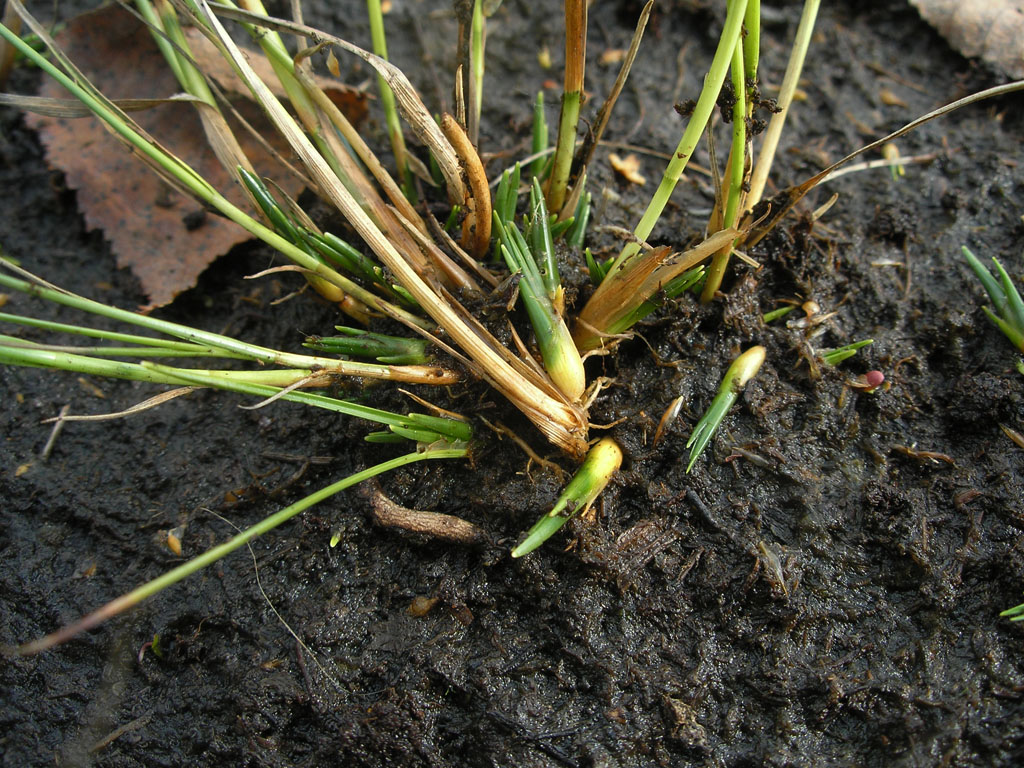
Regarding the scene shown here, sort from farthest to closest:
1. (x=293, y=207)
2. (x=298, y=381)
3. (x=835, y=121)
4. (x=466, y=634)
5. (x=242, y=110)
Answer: (x=835, y=121) → (x=242, y=110) → (x=293, y=207) → (x=466, y=634) → (x=298, y=381)

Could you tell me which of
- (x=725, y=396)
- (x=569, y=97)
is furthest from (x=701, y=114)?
(x=725, y=396)

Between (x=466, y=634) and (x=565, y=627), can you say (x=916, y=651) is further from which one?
(x=466, y=634)

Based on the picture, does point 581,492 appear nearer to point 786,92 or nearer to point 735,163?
point 735,163

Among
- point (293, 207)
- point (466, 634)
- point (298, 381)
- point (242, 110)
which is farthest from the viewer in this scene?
point (242, 110)

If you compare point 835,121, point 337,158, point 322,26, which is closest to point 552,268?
point 337,158

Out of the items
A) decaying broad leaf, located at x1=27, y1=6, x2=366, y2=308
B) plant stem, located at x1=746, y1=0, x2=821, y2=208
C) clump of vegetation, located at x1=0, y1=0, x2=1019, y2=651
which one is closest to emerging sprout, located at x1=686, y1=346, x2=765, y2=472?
clump of vegetation, located at x1=0, y1=0, x2=1019, y2=651

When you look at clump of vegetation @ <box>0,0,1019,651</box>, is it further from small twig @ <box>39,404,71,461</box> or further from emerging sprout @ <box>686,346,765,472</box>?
small twig @ <box>39,404,71,461</box>
